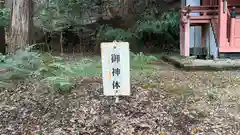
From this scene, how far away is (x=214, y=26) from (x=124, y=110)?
5578 millimetres

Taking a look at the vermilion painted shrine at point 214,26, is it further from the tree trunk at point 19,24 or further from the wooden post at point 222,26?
the tree trunk at point 19,24

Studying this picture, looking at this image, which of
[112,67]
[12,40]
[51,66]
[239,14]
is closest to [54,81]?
[51,66]

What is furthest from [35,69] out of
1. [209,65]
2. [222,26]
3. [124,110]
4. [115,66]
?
[222,26]

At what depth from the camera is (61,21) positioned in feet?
40.8

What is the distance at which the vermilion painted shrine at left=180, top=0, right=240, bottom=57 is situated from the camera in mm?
8523

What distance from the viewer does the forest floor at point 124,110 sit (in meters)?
4.21

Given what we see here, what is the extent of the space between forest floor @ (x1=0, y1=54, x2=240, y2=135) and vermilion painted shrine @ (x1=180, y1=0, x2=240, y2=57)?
335 centimetres

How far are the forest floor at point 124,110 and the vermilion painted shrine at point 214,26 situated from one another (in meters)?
3.35

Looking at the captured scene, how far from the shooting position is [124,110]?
4.47 meters

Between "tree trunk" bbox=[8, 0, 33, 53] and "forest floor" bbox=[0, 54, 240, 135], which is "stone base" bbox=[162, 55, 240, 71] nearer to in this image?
"forest floor" bbox=[0, 54, 240, 135]

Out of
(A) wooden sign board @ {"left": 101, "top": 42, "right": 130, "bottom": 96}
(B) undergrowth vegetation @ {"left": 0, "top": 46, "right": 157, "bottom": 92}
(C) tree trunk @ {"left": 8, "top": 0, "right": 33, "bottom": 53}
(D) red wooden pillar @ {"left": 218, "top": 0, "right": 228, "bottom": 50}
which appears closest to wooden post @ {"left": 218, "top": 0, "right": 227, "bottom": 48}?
(D) red wooden pillar @ {"left": 218, "top": 0, "right": 228, "bottom": 50}

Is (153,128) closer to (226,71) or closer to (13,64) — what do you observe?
(13,64)

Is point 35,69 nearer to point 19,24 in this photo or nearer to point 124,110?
point 124,110

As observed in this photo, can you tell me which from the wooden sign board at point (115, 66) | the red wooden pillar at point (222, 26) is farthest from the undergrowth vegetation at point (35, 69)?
the red wooden pillar at point (222, 26)
